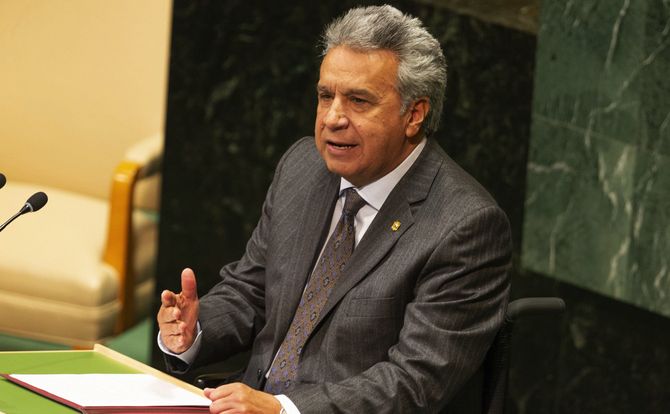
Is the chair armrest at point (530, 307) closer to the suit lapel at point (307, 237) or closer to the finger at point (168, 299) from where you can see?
the suit lapel at point (307, 237)

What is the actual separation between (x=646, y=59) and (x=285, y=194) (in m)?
1.68

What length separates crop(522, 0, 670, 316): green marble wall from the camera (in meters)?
4.02

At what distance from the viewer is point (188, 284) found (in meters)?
2.53

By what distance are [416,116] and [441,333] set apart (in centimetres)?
51

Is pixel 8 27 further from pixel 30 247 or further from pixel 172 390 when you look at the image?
pixel 172 390

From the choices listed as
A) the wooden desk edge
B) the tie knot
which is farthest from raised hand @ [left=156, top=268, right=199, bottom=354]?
the tie knot

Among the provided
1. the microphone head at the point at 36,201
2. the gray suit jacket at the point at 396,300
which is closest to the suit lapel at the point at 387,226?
the gray suit jacket at the point at 396,300

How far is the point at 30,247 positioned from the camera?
4.44 metres

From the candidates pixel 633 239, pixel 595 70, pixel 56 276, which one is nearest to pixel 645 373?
pixel 633 239

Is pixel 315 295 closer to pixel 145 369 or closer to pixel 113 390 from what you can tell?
pixel 145 369

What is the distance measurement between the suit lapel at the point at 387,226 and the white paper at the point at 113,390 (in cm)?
40

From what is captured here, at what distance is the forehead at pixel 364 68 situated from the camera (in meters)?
2.57

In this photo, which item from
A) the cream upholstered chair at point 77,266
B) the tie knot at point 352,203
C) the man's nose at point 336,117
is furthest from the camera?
the cream upholstered chair at point 77,266

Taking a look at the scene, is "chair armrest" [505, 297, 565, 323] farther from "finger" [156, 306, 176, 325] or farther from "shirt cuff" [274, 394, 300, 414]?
"finger" [156, 306, 176, 325]
